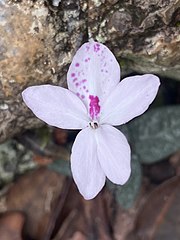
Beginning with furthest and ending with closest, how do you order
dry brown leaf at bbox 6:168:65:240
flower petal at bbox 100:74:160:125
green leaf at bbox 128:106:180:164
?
dry brown leaf at bbox 6:168:65:240
green leaf at bbox 128:106:180:164
flower petal at bbox 100:74:160:125

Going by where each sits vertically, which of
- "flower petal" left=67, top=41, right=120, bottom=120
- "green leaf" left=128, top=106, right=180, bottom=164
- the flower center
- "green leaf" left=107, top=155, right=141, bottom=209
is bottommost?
"green leaf" left=107, top=155, right=141, bottom=209

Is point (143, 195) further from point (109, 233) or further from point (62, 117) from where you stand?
point (62, 117)

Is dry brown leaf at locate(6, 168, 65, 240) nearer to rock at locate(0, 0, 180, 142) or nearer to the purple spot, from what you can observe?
rock at locate(0, 0, 180, 142)

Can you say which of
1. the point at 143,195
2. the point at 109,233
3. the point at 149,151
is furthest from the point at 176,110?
the point at 109,233

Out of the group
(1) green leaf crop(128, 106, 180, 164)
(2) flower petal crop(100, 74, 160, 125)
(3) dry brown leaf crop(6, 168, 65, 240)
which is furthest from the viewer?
(3) dry brown leaf crop(6, 168, 65, 240)

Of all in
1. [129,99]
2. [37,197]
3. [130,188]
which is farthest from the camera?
[37,197]

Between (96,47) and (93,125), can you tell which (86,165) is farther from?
(96,47)

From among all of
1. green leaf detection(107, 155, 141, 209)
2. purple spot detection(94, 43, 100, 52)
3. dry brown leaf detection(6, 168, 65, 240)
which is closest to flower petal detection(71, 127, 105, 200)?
purple spot detection(94, 43, 100, 52)

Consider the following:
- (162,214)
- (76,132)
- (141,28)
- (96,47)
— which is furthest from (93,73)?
(162,214)
